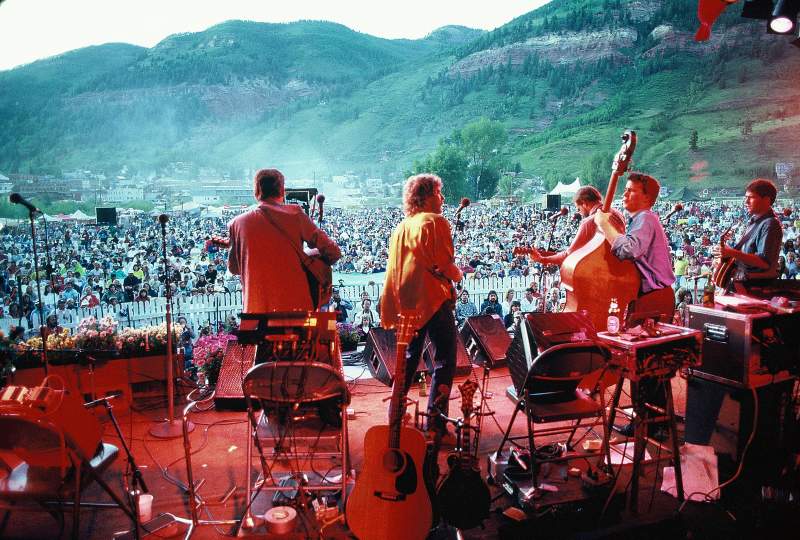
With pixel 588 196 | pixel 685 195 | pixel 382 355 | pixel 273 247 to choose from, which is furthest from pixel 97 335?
pixel 685 195

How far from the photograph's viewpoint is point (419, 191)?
125 inches

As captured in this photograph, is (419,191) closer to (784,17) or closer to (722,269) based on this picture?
(722,269)

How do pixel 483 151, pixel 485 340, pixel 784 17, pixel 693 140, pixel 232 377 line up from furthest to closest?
1. pixel 483 151
2. pixel 693 140
3. pixel 485 340
4. pixel 232 377
5. pixel 784 17

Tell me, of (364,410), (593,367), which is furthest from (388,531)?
(364,410)

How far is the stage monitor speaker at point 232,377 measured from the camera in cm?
407

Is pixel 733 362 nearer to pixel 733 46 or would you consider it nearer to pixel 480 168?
pixel 480 168

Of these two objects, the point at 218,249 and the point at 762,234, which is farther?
the point at 218,249

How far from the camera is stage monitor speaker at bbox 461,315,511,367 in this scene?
4.82 meters

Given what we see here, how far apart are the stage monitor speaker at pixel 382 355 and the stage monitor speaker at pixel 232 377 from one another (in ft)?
3.36

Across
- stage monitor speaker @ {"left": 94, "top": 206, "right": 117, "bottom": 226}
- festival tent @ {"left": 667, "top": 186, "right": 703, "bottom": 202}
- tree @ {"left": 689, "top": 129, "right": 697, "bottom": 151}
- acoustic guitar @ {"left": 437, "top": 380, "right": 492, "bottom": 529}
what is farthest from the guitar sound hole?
tree @ {"left": 689, "top": 129, "right": 697, "bottom": 151}

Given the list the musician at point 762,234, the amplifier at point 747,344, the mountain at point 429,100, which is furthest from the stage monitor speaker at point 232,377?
the mountain at point 429,100

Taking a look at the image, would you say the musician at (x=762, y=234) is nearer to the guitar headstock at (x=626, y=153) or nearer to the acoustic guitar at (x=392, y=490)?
the guitar headstock at (x=626, y=153)

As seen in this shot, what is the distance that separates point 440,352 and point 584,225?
1.49 m

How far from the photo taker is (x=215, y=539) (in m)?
2.41
